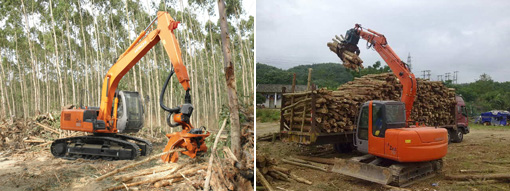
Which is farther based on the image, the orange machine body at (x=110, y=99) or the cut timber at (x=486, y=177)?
the orange machine body at (x=110, y=99)

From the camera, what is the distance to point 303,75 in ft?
72.4

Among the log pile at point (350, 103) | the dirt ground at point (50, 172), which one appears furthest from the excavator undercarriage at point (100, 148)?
the log pile at point (350, 103)

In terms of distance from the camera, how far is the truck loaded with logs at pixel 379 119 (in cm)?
661

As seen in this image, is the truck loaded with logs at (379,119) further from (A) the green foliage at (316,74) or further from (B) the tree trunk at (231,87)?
(B) the tree trunk at (231,87)

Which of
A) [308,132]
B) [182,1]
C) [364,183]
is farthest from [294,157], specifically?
[182,1]

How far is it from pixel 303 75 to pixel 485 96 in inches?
682

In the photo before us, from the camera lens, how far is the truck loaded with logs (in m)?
6.61

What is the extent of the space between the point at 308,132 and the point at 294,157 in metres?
A: 0.98

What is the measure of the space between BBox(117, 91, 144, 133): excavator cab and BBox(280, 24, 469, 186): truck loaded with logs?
4097 mm

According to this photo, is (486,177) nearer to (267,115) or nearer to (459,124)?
(459,124)

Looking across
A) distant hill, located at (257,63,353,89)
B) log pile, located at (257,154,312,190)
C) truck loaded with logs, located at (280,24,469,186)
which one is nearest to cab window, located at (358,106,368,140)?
truck loaded with logs, located at (280,24,469,186)

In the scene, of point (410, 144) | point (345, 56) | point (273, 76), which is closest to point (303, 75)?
point (273, 76)

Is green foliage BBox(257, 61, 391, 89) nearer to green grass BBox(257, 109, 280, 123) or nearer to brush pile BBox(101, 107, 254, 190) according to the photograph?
green grass BBox(257, 109, 280, 123)

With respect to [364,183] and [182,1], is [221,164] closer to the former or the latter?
[364,183]
